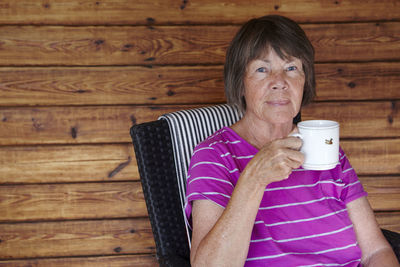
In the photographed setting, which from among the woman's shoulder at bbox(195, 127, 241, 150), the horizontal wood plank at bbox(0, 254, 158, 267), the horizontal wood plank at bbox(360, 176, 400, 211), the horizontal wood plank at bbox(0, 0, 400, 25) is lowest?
the horizontal wood plank at bbox(0, 254, 158, 267)

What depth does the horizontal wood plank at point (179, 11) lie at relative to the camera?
6.75 ft

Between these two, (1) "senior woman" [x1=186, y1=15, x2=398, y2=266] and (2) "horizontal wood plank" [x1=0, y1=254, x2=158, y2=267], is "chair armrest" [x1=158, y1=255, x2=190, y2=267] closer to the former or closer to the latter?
(1) "senior woman" [x1=186, y1=15, x2=398, y2=266]

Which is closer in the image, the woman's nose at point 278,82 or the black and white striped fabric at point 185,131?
the woman's nose at point 278,82

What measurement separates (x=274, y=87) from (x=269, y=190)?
0.34 meters

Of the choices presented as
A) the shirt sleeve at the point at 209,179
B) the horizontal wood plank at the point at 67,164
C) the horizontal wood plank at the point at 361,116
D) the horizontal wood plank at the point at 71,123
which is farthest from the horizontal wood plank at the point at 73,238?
the horizontal wood plank at the point at 361,116

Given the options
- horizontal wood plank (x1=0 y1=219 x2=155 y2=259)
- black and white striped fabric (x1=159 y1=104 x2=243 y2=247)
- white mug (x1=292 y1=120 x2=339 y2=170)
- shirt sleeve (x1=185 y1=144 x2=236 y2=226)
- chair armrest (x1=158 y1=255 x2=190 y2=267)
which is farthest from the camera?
horizontal wood plank (x1=0 y1=219 x2=155 y2=259)

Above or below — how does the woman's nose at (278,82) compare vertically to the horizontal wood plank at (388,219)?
above

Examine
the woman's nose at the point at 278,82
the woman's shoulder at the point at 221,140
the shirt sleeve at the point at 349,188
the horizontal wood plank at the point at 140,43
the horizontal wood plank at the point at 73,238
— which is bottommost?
the horizontal wood plank at the point at 73,238

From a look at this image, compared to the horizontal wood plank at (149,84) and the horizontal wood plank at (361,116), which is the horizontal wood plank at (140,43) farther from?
the horizontal wood plank at (361,116)

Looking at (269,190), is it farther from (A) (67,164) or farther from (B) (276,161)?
(A) (67,164)

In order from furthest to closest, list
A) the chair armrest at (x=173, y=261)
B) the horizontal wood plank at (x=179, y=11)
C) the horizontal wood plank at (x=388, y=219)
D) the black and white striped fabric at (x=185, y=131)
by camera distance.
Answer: the horizontal wood plank at (x=388, y=219) → the horizontal wood plank at (x=179, y=11) → the black and white striped fabric at (x=185, y=131) → the chair armrest at (x=173, y=261)

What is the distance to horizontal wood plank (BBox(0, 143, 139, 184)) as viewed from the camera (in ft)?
6.99

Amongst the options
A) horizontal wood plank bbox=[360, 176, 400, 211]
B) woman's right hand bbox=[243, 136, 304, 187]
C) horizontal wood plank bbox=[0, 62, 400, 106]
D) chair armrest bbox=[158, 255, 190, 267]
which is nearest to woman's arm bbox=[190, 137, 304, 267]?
woman's right hand bbox=[243, 136, 304, 187]

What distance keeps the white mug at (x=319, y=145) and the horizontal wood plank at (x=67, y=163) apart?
4.17ft
